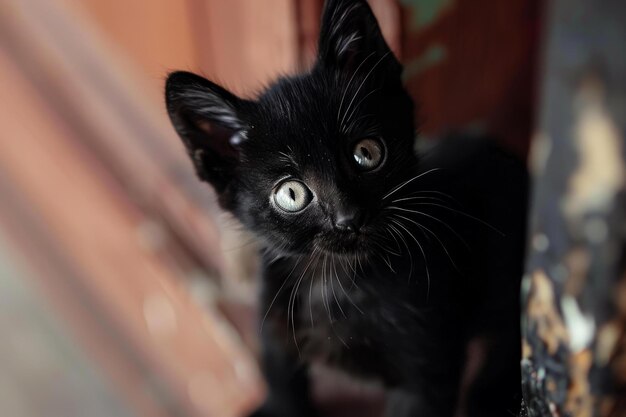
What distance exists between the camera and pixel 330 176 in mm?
628

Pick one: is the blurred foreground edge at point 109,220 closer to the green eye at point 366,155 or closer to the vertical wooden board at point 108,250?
the vertical wooden board at point 108,250

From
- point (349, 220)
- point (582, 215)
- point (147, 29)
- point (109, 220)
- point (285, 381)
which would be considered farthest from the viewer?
point (109, 220)

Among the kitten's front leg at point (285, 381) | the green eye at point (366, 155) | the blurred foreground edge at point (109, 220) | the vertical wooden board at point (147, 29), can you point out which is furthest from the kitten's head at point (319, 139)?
the blurred foreground edge at point (109, 220)

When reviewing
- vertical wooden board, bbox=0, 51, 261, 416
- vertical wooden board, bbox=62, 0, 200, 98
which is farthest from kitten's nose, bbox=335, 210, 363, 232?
vertical wooden board, bbox=0, 51, 261, 416

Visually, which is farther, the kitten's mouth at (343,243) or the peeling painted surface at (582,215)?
the kitten's mouth at (343,243)

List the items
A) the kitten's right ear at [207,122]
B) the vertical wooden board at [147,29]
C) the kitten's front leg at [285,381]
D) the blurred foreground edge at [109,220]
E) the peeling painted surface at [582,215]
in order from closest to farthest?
the peeling painted surface at [582,215]
the kitten's right ear at [207,122]
the kitten's front leg at [285,381]
the vertical wooden board at [147,29]
the blurred foreground edge at [109,220]

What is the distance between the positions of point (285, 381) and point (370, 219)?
0.90 feet

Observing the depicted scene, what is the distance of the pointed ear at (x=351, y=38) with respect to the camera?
623 mm

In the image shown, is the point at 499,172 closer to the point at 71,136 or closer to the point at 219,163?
the point at 219,163

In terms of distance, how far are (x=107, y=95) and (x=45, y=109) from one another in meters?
0.15

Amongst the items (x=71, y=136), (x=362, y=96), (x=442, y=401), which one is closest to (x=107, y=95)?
(x=71, y=136)

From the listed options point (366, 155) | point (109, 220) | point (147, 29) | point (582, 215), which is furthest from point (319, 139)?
point (109, 220)

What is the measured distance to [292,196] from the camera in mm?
654

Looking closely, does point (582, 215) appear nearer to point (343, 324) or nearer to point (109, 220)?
point (343, 324)
